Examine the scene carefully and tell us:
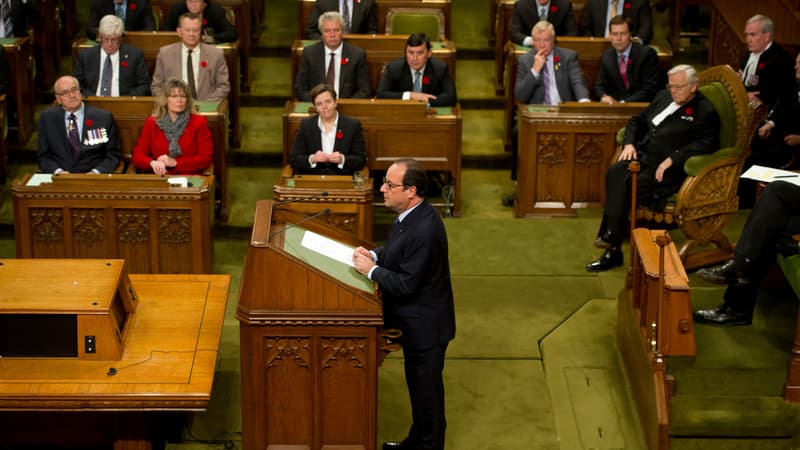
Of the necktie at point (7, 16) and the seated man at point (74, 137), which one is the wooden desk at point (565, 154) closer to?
the seated man at point (74, 137)

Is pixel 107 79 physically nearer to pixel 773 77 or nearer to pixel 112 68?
pixel 112 68

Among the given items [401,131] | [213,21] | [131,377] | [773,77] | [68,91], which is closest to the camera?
[131,377]

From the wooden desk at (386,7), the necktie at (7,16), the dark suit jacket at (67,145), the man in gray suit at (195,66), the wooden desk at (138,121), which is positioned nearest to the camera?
the dark suit jacket at (67,145)

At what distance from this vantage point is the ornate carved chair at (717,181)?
21.8 ft

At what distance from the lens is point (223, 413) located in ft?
18.2

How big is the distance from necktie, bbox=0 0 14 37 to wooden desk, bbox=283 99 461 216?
2.32 metres

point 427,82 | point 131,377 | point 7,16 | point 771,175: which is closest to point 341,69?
point 427,82

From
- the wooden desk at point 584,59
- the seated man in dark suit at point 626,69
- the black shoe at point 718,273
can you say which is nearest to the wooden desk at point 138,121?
the wooden desk at point 584,59

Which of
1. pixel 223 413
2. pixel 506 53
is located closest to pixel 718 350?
pixel 223 413

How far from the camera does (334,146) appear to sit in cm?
720

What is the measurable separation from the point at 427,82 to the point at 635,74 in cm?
133

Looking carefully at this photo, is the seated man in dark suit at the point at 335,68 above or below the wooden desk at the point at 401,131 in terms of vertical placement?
above

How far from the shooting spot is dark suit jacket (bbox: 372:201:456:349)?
4.62 metres

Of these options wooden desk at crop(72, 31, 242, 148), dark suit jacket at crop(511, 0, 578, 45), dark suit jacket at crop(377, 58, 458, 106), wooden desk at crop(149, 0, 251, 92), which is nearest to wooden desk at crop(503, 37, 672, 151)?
dark suit jacket at crop(511, 0, 578, 45)
